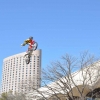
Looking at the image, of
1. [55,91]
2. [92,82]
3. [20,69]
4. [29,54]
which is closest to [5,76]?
[20,69]

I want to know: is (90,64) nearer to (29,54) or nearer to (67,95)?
(67,95)

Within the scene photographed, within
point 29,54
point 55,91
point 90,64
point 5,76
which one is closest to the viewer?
point 29,54

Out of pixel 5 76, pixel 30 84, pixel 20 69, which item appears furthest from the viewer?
pixel 5 76

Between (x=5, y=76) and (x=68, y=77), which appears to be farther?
(x=5, y=76)

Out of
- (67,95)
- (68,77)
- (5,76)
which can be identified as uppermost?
(5,76)

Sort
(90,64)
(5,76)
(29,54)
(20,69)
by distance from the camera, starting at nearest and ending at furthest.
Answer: (29,54) < (90,64) < (20,69) < (5,76)

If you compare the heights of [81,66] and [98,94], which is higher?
[81,66]

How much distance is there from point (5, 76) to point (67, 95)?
149ft

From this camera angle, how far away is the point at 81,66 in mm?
27250

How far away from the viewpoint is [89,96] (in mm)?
30812

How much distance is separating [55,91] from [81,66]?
5843 millimetres

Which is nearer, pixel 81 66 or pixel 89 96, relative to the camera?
pixel 81 66

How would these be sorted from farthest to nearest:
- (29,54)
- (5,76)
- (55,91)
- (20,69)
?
(5,76) < (20,69) < (55,91) < (29,54)

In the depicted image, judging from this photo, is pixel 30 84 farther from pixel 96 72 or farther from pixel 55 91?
pixel 96 72
